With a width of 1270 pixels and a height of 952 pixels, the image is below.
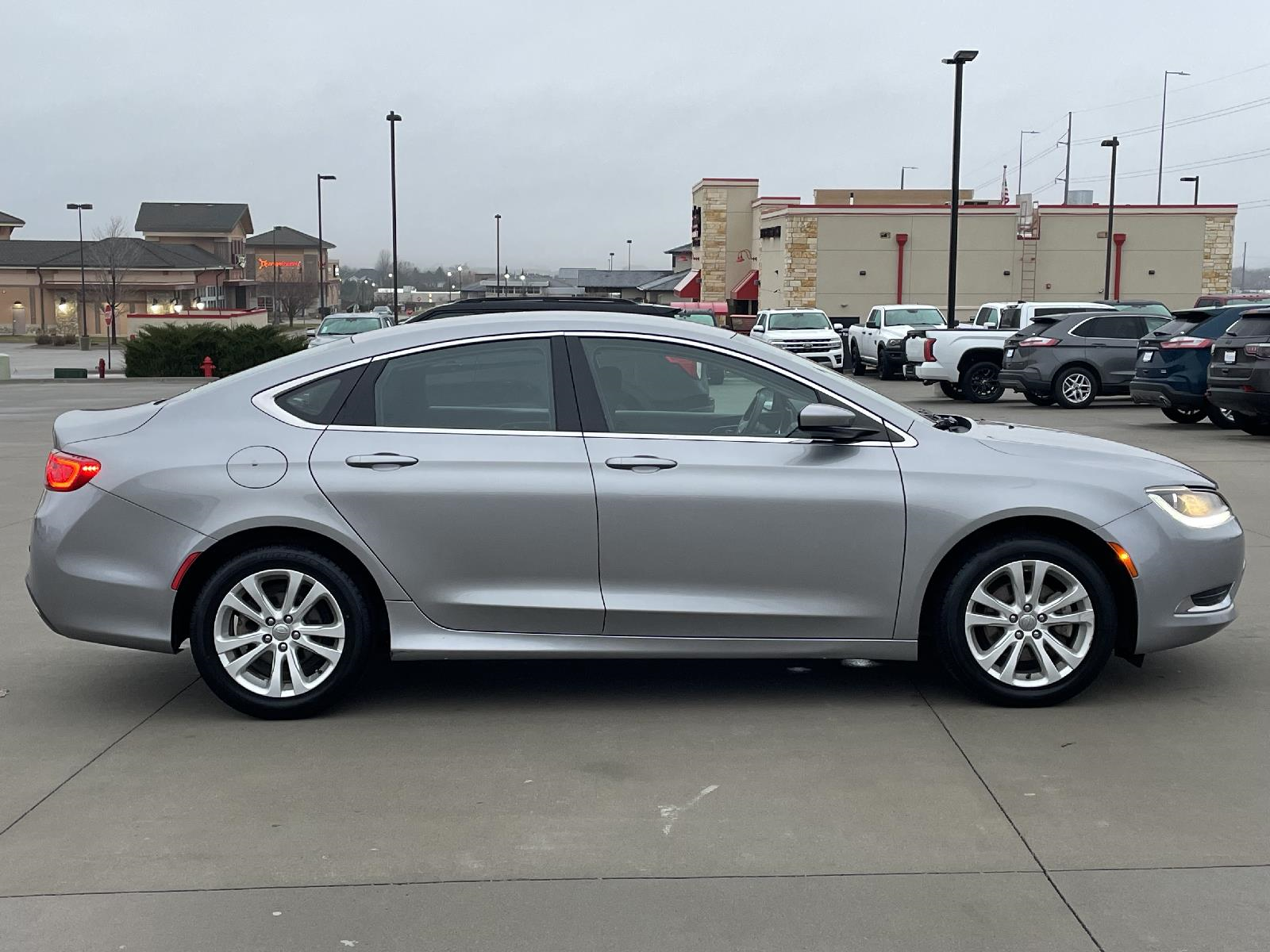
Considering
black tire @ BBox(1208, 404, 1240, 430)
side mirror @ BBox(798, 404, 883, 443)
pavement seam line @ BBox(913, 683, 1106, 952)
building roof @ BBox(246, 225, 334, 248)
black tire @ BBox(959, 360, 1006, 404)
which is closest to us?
pavement seam line @ BBox(913, 683, 1106, 952)

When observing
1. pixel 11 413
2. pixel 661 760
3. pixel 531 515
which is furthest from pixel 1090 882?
pixel 11 413

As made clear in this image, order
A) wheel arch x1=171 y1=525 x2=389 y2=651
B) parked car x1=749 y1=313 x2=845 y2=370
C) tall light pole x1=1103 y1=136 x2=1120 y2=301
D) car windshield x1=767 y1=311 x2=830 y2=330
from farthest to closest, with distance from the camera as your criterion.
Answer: tall light pole x1=1103 y1=136 x2=1120 y2=301, car windshield x1=767 y1=311 x2=830 y2=330, parked car x1=749 y1=313 x2=845 y2=370, wheel arch x1=171 y1=525 x2=389 y2=651

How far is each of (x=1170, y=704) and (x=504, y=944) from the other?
3471mm

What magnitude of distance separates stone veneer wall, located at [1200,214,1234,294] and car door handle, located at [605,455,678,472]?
2212 inches

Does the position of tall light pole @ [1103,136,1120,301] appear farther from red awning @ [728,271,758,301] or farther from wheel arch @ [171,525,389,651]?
wheel arch @ [171,525,389,651]

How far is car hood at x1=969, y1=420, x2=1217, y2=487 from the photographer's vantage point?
584 centimetres

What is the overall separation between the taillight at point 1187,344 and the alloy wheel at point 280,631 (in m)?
15.4

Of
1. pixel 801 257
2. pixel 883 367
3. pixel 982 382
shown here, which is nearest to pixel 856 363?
pixel 883 367

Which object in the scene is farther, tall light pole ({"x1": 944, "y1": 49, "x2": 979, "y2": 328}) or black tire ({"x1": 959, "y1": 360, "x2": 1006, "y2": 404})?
tall light pole ({"x1": 944, "y1": 49, "x2": 979, "y2": 328})

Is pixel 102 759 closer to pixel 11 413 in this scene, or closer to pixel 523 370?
pixel 523 370

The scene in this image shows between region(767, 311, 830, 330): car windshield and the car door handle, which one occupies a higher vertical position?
region(767, 311, 830, 330): car windshield

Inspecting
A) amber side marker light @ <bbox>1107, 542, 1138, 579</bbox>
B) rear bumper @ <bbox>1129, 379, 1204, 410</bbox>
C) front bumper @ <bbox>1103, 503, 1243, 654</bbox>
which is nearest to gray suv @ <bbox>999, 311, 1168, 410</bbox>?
rear bumper @ <bbox>1129, 379, 1204, 410</bbox>

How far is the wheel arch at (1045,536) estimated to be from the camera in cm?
577

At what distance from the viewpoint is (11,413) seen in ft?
77.7
